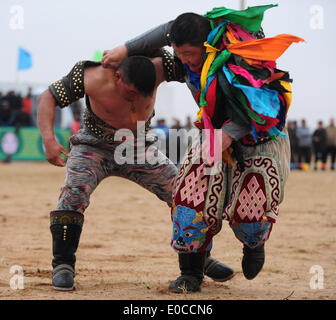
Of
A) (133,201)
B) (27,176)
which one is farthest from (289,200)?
(27,176)

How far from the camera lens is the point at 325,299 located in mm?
3951

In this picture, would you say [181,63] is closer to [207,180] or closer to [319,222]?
[207,180]

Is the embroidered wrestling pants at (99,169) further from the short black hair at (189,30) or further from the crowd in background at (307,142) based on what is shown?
the crowd in background at (307,142)

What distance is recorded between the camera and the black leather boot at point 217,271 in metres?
4.54

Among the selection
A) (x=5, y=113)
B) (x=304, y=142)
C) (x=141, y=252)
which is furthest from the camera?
(x=304, y=142)

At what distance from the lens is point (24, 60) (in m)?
22.5

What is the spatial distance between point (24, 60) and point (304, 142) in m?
9.49

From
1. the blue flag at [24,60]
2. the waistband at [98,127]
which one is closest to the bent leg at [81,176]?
the waistband at [98,127]

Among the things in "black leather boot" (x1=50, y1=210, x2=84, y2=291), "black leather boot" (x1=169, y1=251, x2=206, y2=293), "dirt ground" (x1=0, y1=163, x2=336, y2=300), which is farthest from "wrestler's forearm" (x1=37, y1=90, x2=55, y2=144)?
"black leather boot" (x1=169, y1=251, x2=206, y2=293)

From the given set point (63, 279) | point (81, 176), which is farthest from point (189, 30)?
point (63, 279)

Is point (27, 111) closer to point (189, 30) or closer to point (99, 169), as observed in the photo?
point (99, 169)

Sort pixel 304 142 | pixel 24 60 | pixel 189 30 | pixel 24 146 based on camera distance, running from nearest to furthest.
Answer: pixel 189 30
pixel 24 146
pixel 304 142
pixel 24 60

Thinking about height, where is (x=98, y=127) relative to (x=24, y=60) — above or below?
below

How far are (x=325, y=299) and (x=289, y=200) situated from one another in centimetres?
670
